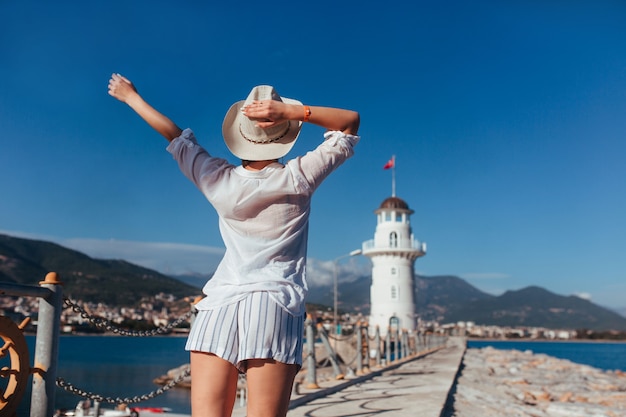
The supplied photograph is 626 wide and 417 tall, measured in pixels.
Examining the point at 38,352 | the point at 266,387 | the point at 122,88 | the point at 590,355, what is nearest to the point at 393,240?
the point at 38,352

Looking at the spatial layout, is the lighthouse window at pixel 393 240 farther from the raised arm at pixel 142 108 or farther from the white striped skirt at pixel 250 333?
the white striped skirt at pixel 250 333

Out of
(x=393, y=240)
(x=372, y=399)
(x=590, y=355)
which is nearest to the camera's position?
(x=372, y=399)

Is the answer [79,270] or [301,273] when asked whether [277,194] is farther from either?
[79,270]

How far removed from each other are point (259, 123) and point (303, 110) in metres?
0.16

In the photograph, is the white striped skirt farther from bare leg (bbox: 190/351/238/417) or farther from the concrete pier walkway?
the concrete pier walkway

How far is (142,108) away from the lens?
2.09 meters

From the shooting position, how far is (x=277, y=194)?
1853 mm

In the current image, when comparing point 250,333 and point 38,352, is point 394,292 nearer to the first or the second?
point 38,352

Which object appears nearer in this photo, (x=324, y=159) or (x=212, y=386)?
(x=212, y=386)

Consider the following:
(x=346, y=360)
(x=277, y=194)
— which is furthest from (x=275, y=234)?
(x=346, y=360)

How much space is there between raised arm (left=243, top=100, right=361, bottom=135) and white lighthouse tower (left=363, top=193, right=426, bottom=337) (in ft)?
123

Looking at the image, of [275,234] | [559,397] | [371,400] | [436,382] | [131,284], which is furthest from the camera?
[131,284]

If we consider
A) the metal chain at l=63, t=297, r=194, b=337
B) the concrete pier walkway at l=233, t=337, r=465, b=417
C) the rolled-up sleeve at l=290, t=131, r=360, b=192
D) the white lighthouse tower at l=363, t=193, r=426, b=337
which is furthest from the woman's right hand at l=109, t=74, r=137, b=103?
the white lighthouse tower at l=363, t=193, r=426, b=337

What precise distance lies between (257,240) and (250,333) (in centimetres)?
31
